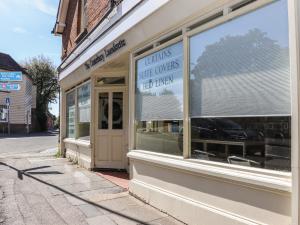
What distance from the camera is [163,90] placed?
608 cm

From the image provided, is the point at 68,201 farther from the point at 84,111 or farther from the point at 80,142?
the point at 84,111

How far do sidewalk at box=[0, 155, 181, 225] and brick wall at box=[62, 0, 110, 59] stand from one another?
424cm

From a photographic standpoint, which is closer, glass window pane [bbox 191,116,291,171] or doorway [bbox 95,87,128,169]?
glass window pane [bbox 191,116,291,171]

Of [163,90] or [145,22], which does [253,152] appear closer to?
[163,90]

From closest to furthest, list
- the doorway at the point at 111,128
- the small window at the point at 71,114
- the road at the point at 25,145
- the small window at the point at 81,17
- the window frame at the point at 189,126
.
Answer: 1. the window frame at the point at 189,126
2. the doorway at the point at 111,128
3. the small window at the point at 81,17
4. the small window at the point at 71,114
5. the road at the point at 25,145

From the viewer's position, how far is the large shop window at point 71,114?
12484 millimetres

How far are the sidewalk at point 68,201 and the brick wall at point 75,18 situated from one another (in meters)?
4.24

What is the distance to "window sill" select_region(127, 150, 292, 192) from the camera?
3.65 meters

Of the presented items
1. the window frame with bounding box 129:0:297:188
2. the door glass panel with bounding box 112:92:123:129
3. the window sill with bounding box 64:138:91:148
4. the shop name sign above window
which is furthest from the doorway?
the window frame with bounding box 129:0:297:188

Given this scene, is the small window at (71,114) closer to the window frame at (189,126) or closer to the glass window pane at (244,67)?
the window frame at (189,126)

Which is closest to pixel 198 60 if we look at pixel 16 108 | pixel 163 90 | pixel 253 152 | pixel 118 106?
pixel 163 90

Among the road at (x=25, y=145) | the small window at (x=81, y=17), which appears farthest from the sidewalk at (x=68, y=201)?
the road at (x=25, y=145)

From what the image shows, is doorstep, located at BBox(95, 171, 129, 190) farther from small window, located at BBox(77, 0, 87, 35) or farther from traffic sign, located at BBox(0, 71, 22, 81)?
traffic sign, located at BBox(0, 71, 22, 81)

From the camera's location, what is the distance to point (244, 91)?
4.31m
